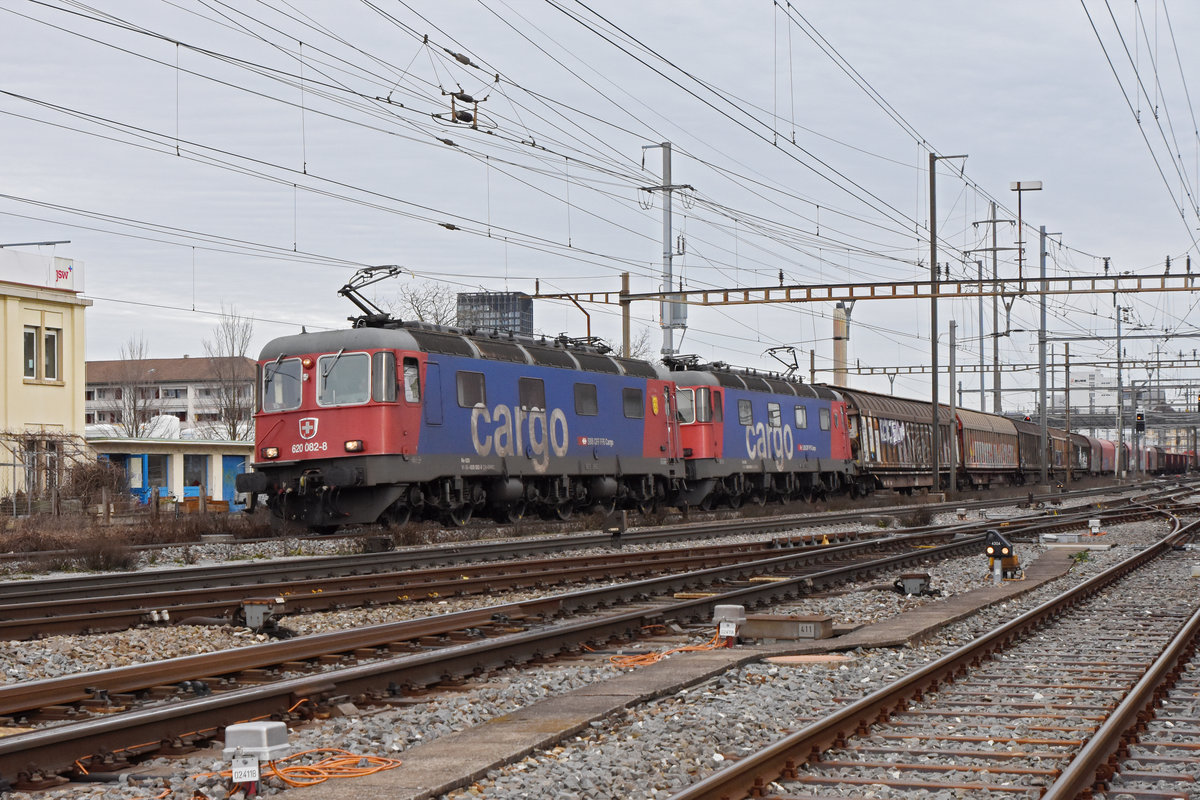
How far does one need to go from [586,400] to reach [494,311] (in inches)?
2160

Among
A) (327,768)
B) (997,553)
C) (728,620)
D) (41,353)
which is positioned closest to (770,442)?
(997,553)

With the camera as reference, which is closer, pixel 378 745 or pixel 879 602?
pixel 378 745

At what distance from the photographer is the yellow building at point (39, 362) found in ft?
122

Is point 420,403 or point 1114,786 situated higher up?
point 420,403

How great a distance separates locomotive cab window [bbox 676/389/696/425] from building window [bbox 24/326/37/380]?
20.9m

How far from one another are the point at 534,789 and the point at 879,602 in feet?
29.7

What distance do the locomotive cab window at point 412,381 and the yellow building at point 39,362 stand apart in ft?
61.5

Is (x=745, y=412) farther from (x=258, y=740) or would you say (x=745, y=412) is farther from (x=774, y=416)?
(x=258, y=740)

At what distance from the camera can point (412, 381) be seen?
21594 millimetres

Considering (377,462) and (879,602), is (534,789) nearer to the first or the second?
(879,602)

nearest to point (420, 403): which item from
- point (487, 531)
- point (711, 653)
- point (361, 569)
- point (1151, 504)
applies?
point (487, 531)

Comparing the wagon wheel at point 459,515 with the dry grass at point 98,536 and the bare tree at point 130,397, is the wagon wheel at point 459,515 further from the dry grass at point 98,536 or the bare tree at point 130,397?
the bare tree at point 130,397

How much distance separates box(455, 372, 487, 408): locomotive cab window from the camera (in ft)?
75.4

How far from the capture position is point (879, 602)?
1457 centimetres
